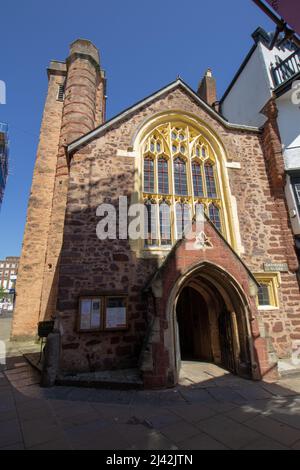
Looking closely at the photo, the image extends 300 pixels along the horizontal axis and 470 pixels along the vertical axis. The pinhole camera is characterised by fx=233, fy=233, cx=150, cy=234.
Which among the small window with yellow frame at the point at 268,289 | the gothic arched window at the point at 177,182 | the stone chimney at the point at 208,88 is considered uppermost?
the stone chimney at the point at 208,88

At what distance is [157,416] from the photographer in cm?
454

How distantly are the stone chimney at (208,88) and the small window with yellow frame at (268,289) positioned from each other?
47.8 ft

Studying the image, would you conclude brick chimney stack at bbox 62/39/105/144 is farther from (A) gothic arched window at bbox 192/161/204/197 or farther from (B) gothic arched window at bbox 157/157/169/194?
(A) gothic arched window at bbox 192/161/204/197

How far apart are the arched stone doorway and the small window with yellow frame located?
198cm

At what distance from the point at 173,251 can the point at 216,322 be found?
11.0 ft

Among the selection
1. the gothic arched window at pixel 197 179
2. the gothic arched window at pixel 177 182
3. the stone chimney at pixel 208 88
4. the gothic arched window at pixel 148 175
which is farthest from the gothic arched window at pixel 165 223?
the stone chimney at pixel 208 88

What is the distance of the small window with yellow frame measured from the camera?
8883 mm

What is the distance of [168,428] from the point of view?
13.4ft

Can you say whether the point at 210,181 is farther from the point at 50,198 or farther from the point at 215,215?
the point at 50,198

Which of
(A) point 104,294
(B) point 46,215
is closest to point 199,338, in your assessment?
(A) point 104,294

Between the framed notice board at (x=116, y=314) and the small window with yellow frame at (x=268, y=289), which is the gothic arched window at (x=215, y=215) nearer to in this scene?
the small window with yellow frame at (x=268, y=289)

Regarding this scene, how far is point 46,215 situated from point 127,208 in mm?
9273

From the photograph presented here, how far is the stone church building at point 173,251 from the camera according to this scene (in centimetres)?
691

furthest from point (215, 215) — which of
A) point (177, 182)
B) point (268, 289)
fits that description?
point (268, 289)
